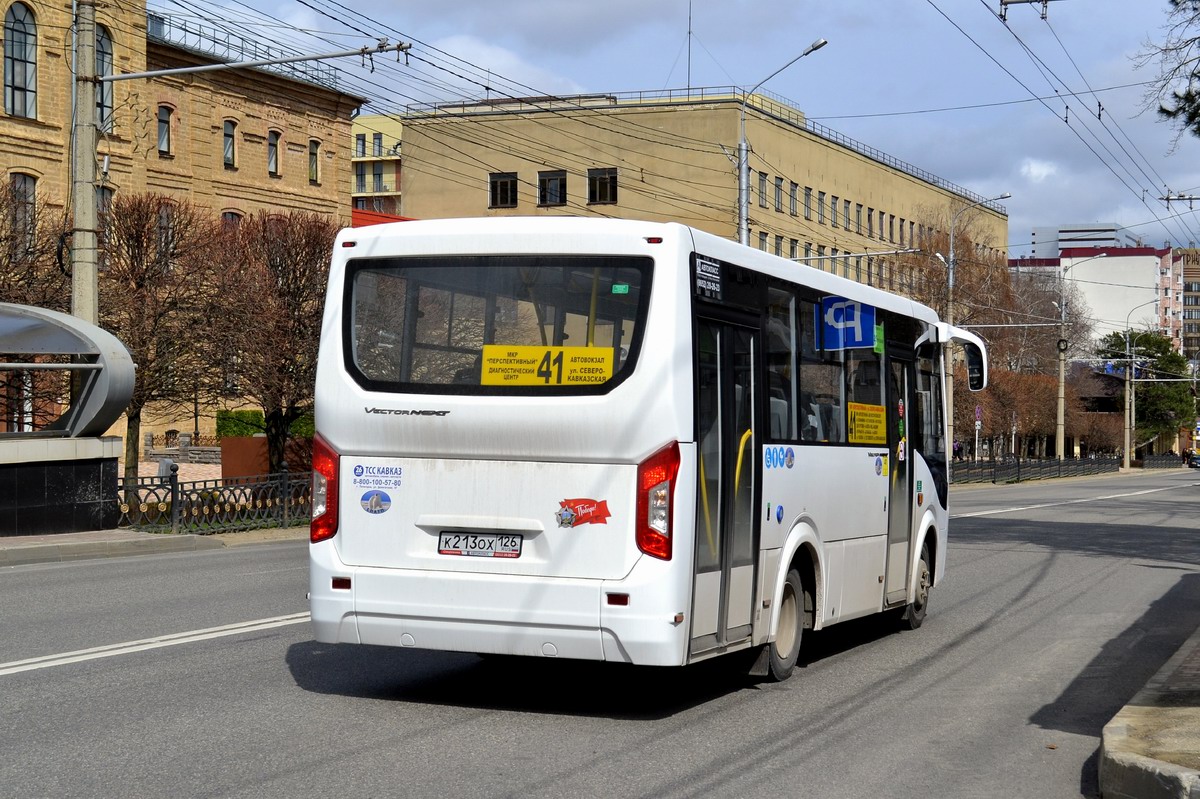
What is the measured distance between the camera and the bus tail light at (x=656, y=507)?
8125mm

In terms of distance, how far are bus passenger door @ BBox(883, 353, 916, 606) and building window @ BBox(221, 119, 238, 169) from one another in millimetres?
47420

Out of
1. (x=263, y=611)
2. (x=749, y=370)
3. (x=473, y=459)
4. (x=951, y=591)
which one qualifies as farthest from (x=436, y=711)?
(x=951, y=591)

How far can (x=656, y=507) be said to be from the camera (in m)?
8.14

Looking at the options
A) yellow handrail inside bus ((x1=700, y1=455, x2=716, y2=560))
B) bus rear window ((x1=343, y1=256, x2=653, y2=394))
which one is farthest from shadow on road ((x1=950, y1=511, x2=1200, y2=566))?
bus rear window ((x1=343, y1=256, x2=653, y2=394))

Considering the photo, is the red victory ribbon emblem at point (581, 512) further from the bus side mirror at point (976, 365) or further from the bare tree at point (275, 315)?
the bare tree at point (275, 315)

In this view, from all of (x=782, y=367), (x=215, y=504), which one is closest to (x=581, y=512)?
(x=782, y=367)

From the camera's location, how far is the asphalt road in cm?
693

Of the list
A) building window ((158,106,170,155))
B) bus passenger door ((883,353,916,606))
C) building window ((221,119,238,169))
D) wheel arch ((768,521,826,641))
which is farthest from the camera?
building window ((221,119,238,169))

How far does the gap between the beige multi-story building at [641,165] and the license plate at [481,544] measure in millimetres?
61541

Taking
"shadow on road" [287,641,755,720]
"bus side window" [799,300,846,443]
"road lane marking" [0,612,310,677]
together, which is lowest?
"shadow on road" [287,641,755,720]

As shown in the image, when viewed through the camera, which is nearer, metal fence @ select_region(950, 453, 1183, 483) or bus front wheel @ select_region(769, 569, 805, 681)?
bus front wheel @ select_region(769, 569, 805, 681)

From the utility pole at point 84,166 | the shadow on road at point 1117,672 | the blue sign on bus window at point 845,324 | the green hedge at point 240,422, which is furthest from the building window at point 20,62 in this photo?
the blue sign on bus window at point 845,324

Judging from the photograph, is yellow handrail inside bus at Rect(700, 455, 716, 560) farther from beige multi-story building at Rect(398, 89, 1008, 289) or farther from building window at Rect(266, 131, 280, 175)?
beige multi-story building at Rect(398, 89, 1008, 289)

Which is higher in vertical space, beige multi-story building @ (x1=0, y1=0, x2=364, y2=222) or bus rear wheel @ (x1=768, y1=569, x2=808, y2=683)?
beige multi-story building @ (x1=0, y1=0, x2=364, y2=222)
